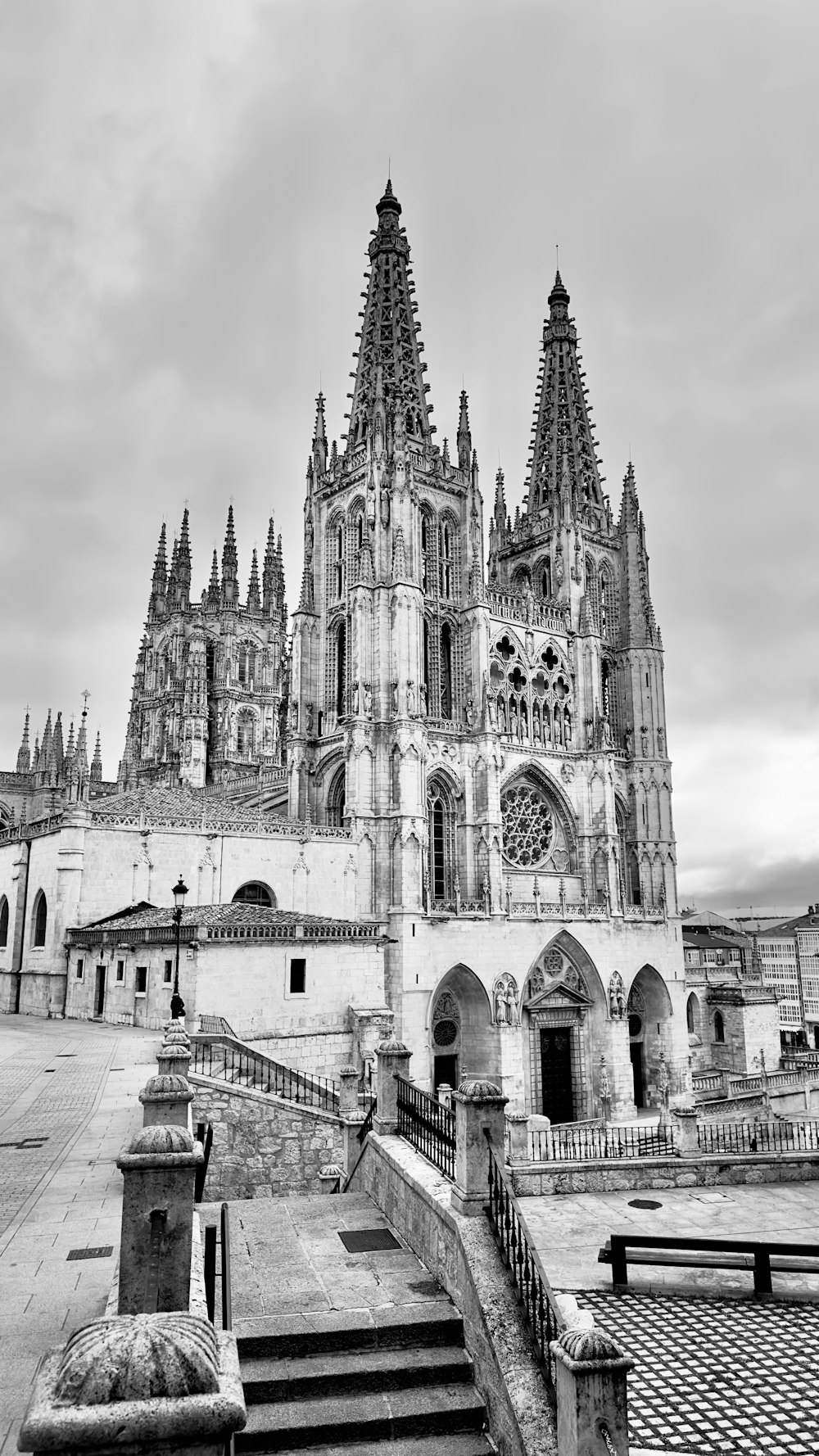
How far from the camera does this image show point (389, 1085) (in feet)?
43.1

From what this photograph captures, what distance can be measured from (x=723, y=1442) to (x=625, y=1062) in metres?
37.2

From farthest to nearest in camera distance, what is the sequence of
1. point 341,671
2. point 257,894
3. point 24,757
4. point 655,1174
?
point 24,757 < point 341,671 < point 257,894 < point 655,1174

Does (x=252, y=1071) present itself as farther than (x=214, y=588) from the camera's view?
No

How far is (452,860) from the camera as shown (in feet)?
142

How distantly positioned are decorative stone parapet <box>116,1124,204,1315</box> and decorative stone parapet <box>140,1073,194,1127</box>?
9.10 feet

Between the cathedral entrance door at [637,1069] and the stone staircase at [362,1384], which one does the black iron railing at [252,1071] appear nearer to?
the stone staircase at [362,1384]

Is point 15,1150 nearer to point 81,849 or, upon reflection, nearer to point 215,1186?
point 215,1186

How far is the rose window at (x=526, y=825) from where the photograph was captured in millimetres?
45906

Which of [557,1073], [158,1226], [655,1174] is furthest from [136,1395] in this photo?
[557,1073]

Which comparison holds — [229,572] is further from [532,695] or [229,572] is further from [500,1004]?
[500,1004]

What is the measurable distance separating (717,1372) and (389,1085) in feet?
20.1

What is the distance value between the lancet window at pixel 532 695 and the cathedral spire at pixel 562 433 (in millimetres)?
11533

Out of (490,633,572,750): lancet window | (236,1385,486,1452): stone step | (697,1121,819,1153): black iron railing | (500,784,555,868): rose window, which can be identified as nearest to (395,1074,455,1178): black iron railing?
(236,1385,486,1452): stone step

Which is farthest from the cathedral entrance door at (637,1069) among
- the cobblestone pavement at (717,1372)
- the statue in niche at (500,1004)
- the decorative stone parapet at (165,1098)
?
the decorative stone parapet at (165,1098)
